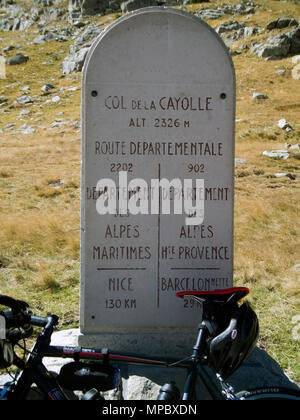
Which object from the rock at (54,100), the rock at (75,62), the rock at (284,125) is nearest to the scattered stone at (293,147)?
the rock at (284,125)

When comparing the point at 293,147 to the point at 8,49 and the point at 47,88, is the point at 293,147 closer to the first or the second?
the point at 47,88

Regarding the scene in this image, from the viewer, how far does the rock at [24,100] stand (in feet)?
114

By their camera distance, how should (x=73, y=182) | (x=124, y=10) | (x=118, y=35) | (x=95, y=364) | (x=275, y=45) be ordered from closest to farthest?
1. (x=95, y=364)
2. (x=118, y=35)
3. (x=73, y=182)
4. (x=275, y=45)
5. (x=124, y=10)

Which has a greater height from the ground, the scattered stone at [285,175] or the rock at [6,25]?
the rock at [6,25]

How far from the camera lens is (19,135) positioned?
25.7 m

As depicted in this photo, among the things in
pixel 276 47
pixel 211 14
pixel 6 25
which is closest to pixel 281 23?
pixel 276 47

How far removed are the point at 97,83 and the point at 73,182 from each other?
410 inches

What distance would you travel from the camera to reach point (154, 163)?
151 inches

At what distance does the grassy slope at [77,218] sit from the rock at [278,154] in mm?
302

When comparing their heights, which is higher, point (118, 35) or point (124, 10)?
point (124, 10)

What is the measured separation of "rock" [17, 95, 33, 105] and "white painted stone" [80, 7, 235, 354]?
106 feet

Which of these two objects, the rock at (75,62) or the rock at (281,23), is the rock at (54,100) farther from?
the rock at (281,23)

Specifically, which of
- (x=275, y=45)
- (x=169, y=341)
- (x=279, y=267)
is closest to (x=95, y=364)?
(x=169, y=341)
